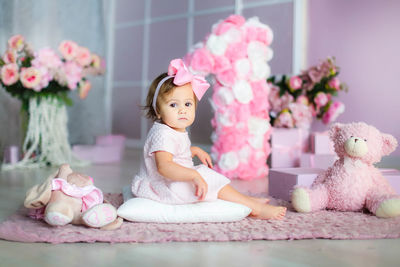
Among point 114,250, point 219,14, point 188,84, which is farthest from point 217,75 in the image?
point 219,14

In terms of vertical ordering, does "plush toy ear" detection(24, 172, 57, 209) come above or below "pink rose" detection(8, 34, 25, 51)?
below

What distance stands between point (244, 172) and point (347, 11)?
1585mm

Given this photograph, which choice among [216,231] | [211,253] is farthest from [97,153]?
[211,253]

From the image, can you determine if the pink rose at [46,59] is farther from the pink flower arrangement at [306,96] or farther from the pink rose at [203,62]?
the pink flower arrangement at [306,96]

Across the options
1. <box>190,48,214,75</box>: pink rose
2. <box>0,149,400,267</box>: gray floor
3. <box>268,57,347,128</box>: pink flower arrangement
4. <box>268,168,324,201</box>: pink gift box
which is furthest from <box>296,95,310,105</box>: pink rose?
<box>0,149,400,267</box>: gray floor

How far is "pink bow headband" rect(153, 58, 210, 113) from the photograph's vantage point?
1310 mm

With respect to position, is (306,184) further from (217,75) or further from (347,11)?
(347,11)

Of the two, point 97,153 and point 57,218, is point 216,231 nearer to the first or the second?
point 57,218

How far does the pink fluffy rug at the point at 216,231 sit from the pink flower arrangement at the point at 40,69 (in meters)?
1.38

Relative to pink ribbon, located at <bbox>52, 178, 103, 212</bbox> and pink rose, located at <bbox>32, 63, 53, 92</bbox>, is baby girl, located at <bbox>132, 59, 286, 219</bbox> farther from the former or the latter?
pink rose, located at <bbox>32, 63, 53, 92</bbox>

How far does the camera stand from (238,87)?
6.95 ft

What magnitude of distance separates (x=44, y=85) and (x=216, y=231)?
5.72 ft

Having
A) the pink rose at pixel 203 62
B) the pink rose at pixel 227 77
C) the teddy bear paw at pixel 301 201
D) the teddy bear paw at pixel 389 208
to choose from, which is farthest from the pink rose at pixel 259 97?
the teddy bear paw at pixel 389 208

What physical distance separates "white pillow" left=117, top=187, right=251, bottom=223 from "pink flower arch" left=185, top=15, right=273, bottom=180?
92 centimetres
